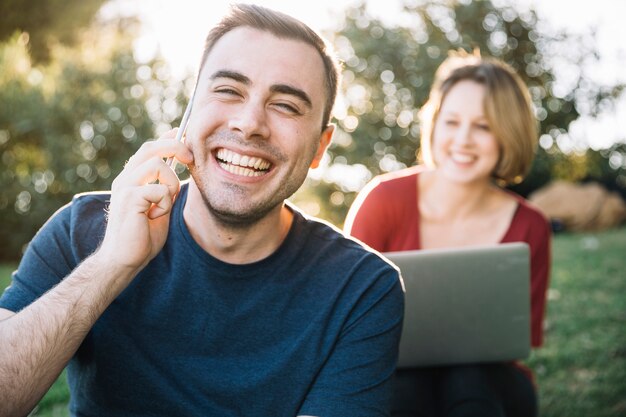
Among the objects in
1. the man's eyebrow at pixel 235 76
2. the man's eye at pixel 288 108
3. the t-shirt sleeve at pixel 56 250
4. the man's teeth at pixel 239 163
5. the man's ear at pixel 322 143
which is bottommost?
the t-shirt sleeve at pixel 56 250

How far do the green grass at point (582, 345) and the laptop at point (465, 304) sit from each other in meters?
1.34

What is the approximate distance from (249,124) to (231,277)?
447 millimetres

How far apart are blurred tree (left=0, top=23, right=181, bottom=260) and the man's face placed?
5933 millimetres

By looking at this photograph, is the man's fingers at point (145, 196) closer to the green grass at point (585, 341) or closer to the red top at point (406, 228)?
the red top at point (406, 228)

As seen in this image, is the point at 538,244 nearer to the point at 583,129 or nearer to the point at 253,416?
the point at 253,416

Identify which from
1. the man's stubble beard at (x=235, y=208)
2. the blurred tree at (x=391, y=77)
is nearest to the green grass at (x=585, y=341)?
the man's stubble beard at (x=235, y=208)

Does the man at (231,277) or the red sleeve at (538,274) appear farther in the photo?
the red sleeve at (538,274)

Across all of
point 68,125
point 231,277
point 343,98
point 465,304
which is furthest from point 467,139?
point 343,98

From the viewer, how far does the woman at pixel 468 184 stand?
9.90 ft

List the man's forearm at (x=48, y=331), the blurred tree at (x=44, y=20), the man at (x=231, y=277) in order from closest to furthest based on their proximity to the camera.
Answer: the man's forearm at (x=48, y=331) → the man at (x=231, y=277) → the blurred tree at (x=44, y=20)

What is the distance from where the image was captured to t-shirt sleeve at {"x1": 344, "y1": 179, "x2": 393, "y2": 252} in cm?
294

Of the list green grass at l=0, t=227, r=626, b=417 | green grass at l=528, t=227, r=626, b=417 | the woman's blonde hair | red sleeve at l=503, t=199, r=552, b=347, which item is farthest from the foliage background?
red sleeve at l=503, t=199, r=552, b=347

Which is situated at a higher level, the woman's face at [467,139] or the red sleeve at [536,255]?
the woman's face at [467,139]

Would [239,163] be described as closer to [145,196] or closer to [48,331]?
[145,196]
